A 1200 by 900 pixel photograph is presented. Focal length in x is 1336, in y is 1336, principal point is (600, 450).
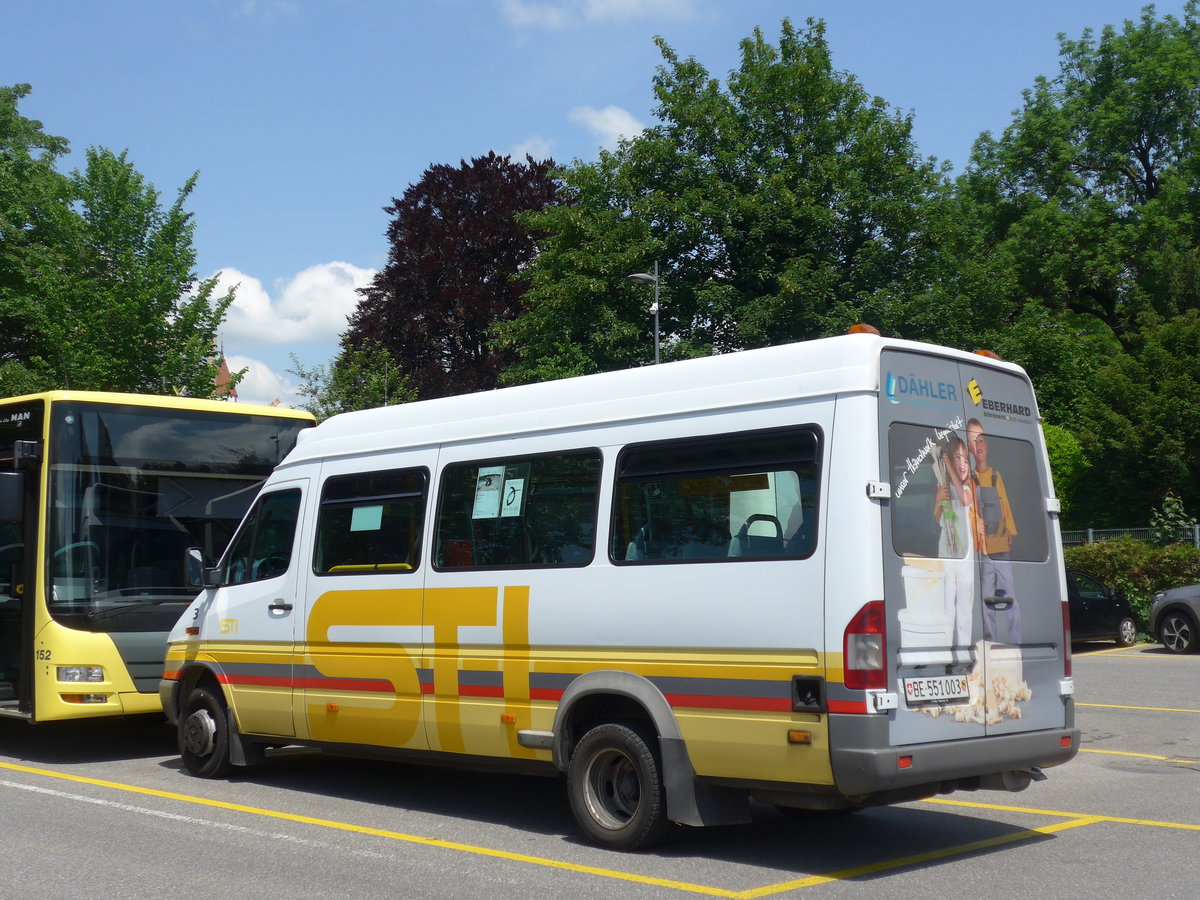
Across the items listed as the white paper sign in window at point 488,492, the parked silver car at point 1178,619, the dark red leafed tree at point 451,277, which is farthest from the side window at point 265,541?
the dark red leafed tree at point 451,277

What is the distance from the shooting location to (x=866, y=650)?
20.8 feet

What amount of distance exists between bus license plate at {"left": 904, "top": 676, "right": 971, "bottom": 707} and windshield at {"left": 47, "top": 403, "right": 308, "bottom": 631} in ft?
21.8

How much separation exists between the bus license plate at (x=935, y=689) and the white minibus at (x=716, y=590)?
0.01 m

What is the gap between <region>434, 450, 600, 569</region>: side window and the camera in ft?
25.7

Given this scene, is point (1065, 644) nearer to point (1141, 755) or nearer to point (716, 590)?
point (716, 590)

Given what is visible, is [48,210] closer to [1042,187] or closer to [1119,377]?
[1119,377]

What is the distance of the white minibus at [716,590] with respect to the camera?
257 inches

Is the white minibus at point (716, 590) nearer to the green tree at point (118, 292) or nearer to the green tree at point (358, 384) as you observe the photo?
the green tree at point (118, 292)

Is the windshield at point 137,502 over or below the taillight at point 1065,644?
over

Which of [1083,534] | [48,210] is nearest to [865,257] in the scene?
[1083,534]

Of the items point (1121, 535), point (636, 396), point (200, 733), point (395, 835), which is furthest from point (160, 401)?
point (1121, 535)

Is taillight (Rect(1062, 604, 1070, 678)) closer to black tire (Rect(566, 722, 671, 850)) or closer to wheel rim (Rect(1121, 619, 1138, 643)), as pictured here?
black tire (Rect(566, 722, 671, 850))

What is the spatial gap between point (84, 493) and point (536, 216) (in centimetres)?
2651

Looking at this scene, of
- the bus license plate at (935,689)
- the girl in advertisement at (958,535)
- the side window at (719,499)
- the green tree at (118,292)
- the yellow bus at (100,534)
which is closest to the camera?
the bus license plate at (935,689)
